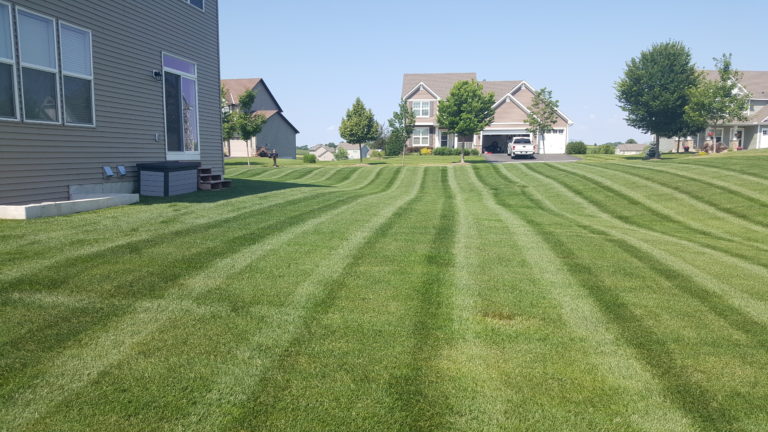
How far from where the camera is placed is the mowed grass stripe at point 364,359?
288 cm

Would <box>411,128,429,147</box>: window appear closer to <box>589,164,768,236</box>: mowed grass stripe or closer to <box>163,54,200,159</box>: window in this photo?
<box>589,164,768,236</box>: mowed grass stripe

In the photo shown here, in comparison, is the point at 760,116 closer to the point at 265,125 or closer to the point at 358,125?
the point at 358,125

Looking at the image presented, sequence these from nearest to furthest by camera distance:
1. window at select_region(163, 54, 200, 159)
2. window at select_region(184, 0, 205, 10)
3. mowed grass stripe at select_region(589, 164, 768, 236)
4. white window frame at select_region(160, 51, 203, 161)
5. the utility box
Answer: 1. mowed grass stripe at select_region(589, 164, 768, 236)
2. the utility box
3. white window frame at select_region(160, 51, 203, 161)
4. window at select_region(163, 54, 200, 159)
5. window at select_region(184, 0, 205, 10)

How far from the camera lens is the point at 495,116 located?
169ft

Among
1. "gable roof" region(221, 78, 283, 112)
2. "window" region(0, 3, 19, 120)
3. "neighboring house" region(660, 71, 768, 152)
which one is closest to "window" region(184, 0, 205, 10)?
"window" region(0, 3, 19, 120)

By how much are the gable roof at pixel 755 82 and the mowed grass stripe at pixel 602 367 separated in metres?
57.4

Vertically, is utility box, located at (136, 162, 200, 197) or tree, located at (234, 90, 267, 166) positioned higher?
tree, located at (234, 90, 267, 166)

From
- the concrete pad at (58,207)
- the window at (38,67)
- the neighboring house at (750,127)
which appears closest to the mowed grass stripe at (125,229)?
the concrete pad at (58,207)

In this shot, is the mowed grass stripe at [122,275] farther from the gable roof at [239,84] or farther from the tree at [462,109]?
the gable roof at [239,84]

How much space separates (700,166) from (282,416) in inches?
678

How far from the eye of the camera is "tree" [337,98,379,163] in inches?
1868

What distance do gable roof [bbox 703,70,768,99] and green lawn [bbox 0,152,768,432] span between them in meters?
55.3

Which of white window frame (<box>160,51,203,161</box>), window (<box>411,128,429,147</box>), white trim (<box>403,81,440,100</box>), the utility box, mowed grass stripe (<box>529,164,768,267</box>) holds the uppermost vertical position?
white trim (<box>403,81,440,100</box>)

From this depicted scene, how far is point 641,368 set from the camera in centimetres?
354
